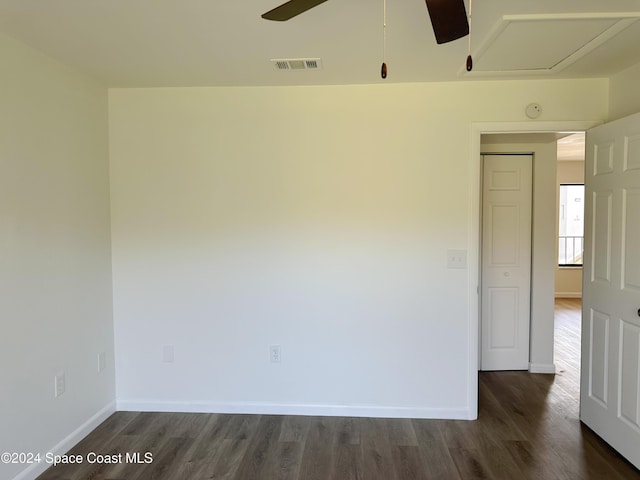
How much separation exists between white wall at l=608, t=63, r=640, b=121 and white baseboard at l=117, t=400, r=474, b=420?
2341 millimetres

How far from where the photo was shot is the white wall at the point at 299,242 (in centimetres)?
272

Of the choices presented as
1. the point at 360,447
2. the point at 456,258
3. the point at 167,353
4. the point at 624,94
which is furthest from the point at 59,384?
the point at 624,94

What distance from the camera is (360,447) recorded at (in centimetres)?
243

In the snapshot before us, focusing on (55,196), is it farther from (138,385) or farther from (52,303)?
(138,385)

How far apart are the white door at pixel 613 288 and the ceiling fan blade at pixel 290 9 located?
2.11m

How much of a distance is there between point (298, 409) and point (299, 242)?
1283 mm

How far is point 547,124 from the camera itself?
2658 mm

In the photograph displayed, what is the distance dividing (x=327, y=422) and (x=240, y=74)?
256 centimetres

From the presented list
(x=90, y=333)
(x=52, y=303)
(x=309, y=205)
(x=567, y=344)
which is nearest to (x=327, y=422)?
(x=309, y=205)

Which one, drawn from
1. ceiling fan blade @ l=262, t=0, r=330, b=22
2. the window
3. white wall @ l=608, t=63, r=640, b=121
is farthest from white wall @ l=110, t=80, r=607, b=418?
the window

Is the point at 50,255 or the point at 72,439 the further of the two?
the point at 72,439

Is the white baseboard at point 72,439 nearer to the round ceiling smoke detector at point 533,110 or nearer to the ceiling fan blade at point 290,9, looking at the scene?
the ceiling fan blade at point 290,9

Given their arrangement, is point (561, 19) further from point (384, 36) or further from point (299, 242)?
point (299, 242)

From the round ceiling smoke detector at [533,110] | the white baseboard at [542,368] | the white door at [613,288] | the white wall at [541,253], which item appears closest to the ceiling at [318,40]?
the round ceiling smoke detector at [533,110]
